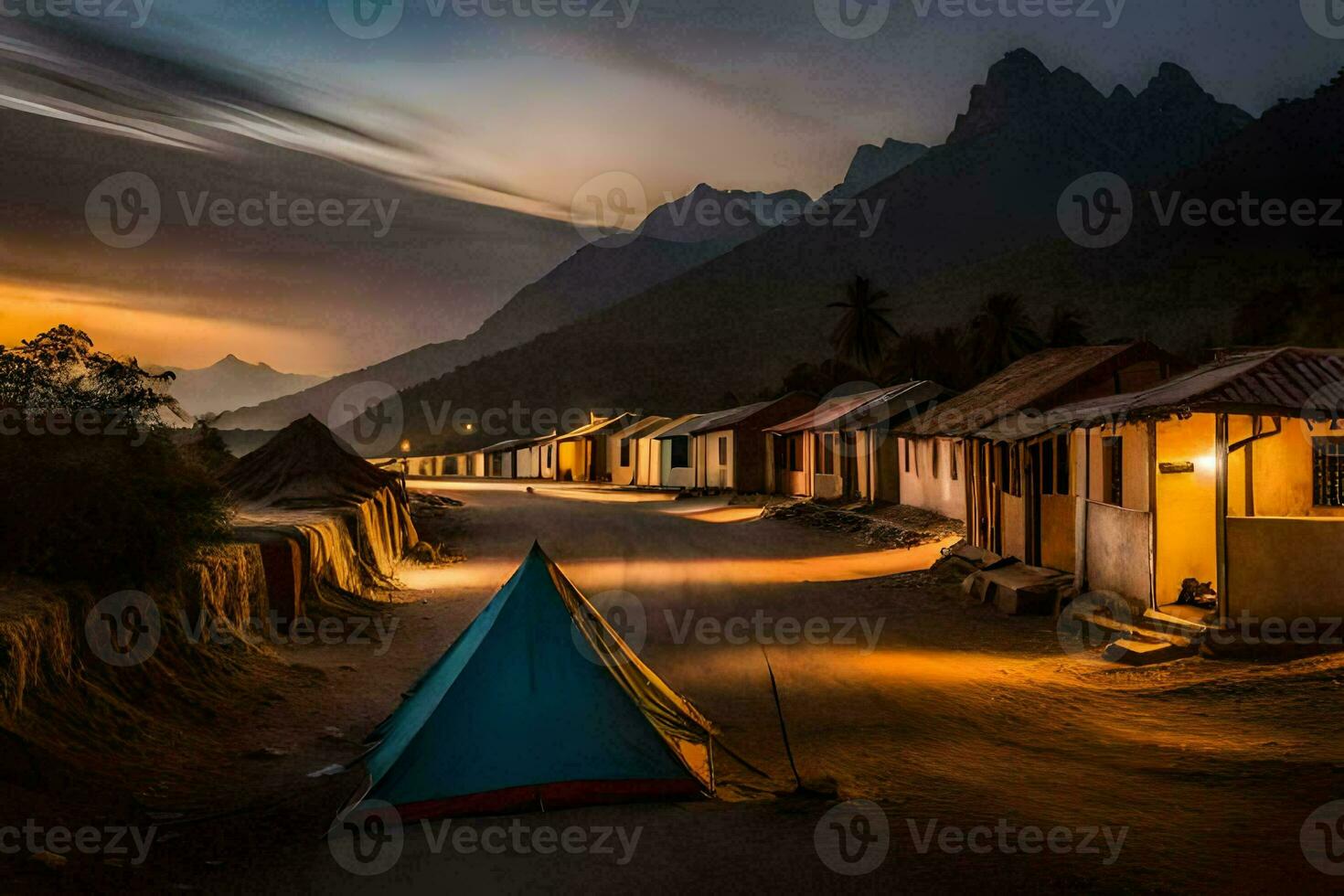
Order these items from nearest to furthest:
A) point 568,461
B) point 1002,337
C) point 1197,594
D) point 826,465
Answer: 1. point 1197,594
2. point 826,465
3. point 1002,337
4. point 568,461

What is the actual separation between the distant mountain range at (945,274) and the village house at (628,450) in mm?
17134

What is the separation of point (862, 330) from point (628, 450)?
69.4ft

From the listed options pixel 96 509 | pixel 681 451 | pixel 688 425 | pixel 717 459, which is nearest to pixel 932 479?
pixel 717 459

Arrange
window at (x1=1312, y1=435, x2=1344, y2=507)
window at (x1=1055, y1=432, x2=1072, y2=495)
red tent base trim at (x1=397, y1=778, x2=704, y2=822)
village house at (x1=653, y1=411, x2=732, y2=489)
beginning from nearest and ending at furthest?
red tent base trim at (x1=397, y1=778, x2=704, y2=822)
window at (x1=1312, y1=435, x2=1344, y2=507)
window at (x1=1055, y1=432, x2=1072, y2=495)
village house at (x1=653, y1=411, x2=732, y2=489)

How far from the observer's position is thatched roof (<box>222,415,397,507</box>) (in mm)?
19984

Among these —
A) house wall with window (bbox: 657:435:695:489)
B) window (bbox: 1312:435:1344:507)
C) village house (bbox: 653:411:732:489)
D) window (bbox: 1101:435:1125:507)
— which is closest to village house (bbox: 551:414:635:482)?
village house (bbox: 653:411:732:489)

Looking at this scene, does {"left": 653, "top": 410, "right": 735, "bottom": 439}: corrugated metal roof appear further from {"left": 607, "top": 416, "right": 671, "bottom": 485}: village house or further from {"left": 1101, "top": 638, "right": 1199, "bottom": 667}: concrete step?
{"left": 1101, "top": 638, "right": 1199, "bottom": 667}: concrete step

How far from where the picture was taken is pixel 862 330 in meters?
73.3

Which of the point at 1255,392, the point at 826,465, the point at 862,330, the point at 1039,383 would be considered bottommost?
the point at 826,465

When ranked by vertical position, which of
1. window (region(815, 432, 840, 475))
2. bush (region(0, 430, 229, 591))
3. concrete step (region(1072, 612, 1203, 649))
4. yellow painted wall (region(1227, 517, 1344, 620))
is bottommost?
concrete step (region(1072, 612, 1203, 649))

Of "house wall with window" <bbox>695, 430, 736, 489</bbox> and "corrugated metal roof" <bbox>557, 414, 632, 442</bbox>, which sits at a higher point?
"corrugated metal roof" <bbox>557, 414, 632, 442</bbox>

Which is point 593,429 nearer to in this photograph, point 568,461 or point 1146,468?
point 568,461

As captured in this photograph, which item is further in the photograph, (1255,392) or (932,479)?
(932,479)

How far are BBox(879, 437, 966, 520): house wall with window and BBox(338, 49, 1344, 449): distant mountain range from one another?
48278 mm
